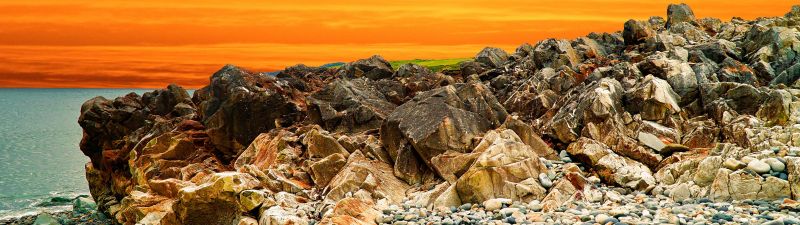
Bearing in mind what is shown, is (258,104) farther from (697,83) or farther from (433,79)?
(697,83)

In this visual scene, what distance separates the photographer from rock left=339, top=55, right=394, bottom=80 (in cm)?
5869

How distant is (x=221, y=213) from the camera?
97.4 ft

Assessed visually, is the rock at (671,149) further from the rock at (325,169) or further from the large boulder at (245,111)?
the large boulder at (245,111)

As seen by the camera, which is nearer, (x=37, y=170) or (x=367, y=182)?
(x=367, y=182)

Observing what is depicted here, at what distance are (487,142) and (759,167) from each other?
32.2ft

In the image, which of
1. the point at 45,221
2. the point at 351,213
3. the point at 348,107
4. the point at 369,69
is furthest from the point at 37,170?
the point at 351,213

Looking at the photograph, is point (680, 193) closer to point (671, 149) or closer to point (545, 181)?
point (671, 149)

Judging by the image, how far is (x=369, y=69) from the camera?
59562mm

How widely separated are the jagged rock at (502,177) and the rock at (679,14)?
145ft

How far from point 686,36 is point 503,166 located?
114 ft

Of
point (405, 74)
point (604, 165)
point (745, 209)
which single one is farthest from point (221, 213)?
point (405, 74)

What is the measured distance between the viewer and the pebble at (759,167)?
2509 centimetres

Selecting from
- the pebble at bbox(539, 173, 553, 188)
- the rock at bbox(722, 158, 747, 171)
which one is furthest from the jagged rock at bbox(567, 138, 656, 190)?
the rock at bbox(722, 158, 747, 171)

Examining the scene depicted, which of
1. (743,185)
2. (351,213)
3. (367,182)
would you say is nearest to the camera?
(743,185)
